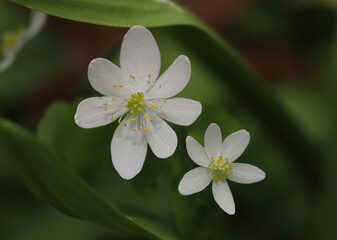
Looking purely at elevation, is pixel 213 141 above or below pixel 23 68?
below

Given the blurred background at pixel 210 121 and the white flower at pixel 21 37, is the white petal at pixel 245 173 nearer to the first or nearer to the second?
the blurred background at pixel 210 121

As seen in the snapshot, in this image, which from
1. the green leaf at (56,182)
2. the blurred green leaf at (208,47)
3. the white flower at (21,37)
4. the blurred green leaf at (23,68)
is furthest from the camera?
the blurred green leaf at (23,68)

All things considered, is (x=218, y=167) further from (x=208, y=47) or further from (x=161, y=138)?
(x=208, y=47)

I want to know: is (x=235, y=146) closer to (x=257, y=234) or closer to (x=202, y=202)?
(x=202, y=202)

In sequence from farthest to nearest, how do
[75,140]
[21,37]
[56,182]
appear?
1. [21,37]
2. [75,140]
3. [56,182]

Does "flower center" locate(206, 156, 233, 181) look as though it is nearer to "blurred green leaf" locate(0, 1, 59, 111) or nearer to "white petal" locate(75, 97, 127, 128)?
"white petal" locate(75, 97, 127, 128)

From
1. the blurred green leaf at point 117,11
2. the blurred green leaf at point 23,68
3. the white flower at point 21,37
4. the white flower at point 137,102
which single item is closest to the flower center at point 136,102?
the white flower at point 137,102

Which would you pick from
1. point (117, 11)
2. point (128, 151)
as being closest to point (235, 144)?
point (128, 151)
